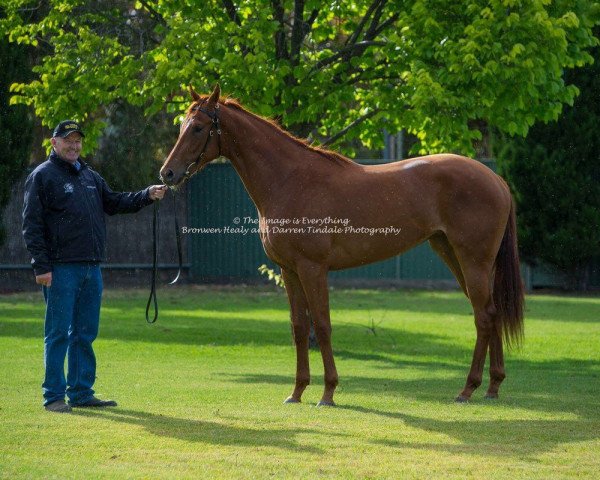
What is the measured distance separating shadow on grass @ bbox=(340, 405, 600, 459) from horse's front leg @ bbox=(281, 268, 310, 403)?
746mm

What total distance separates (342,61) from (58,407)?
677cm

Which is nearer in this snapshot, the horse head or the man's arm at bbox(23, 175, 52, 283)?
the man's arm at bbox(23, 175, 52, 283)

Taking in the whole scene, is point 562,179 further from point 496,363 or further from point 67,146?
point 67,146

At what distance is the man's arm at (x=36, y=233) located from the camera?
8.52 meters

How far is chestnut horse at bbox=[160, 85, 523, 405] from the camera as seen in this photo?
9.20m

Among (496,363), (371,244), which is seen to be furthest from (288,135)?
(496,363)

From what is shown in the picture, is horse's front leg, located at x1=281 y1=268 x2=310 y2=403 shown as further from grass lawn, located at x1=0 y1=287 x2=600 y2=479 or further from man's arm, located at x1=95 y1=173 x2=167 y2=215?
man's arm, located at x1=95 y1=173 x2=167 y2=215

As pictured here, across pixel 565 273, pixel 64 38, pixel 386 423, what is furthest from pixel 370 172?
pixel 565 273

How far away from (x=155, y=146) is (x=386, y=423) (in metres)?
15.7

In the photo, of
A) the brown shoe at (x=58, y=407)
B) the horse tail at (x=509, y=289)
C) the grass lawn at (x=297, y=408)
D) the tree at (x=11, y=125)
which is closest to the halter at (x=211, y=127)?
the grass lawn at (x=297, y=408)

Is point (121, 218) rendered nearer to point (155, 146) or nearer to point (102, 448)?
point (155, 146)

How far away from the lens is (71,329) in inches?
352

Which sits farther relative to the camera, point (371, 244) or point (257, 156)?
point (371, 244)

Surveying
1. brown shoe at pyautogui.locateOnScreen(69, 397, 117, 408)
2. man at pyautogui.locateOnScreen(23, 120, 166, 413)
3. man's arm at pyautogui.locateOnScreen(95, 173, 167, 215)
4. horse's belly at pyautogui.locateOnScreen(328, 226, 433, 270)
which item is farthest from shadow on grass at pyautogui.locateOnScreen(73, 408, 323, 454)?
horse's belly at pyautogui.locateOnScreen(328, 226, 433, 270)
